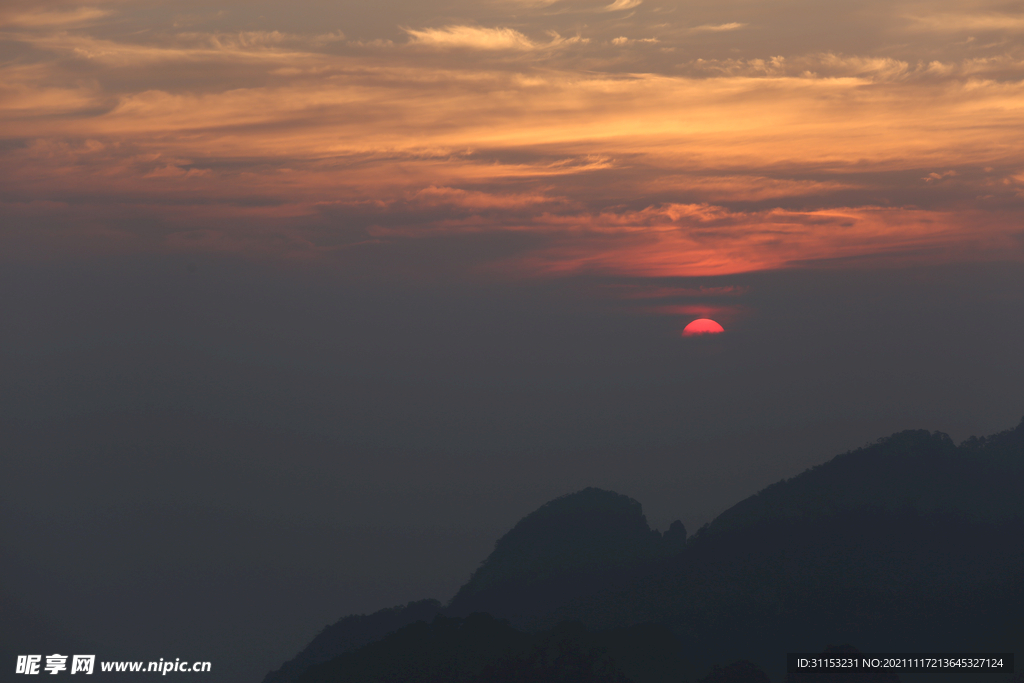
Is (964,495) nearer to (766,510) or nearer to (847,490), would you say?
(847,490)

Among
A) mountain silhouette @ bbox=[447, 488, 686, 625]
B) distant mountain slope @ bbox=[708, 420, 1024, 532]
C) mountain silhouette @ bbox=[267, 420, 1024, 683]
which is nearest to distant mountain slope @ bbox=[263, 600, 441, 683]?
mountain silhouette @ bbox=[267, 420, 1024, 683]

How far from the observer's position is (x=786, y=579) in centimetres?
15475

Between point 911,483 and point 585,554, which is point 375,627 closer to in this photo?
point 585,554

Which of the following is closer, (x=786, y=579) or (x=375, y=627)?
(x=786, y=579)

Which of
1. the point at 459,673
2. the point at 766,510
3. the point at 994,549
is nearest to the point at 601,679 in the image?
the point at 459,673

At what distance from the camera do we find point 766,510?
579 feet

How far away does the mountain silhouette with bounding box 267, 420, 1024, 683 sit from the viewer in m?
133

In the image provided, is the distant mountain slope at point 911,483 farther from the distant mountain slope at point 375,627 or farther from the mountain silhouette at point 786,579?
the distant mountain slope at point 375,627

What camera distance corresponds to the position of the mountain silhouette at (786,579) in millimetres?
133375

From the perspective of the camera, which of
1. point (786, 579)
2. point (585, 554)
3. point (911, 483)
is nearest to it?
point (786, 579)

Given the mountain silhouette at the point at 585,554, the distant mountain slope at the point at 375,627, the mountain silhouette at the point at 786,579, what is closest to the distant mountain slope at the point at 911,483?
the mountain silhouette at the point at 786,579

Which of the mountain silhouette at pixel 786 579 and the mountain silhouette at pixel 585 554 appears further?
the mountain silhouette at pixel 585 554

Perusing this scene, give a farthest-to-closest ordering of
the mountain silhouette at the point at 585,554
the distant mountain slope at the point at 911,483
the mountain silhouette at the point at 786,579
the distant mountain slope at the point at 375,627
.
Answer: the distant mountain slope at the point at 375,627 → the mountain silhouette at the point at 585,554 → the distant mountain slope at the point at 911,483 → the mountain silhouette at the point at 786,579

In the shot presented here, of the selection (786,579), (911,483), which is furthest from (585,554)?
(911,483)
